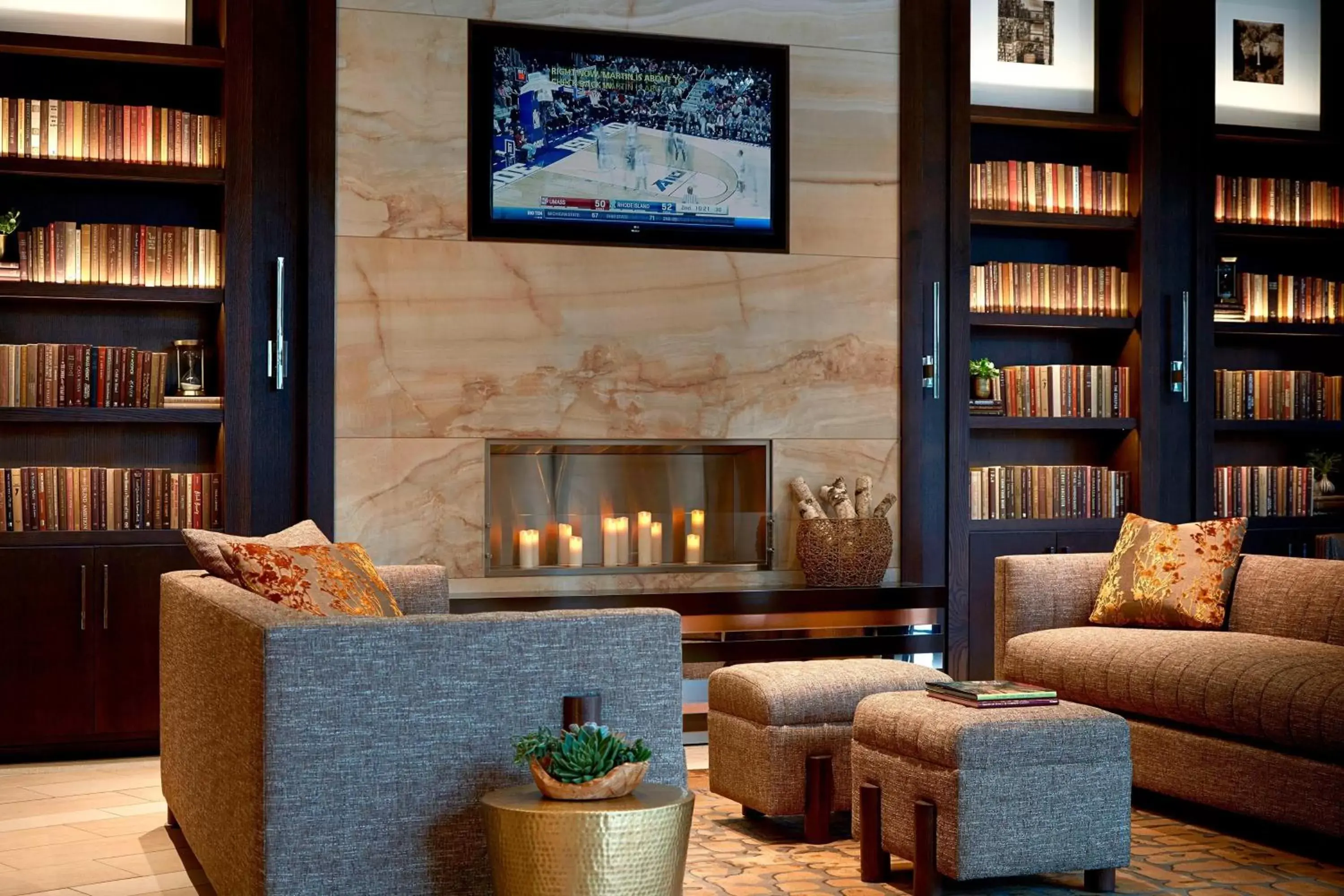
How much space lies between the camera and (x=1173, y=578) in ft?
14.9

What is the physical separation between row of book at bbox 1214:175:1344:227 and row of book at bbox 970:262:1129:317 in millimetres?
583

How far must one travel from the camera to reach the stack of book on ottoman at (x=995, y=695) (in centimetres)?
331

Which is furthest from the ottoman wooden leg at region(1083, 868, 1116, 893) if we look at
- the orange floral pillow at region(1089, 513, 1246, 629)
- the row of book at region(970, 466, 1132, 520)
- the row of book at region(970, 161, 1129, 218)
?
the row of book at region(970, 161, 1129, 218)

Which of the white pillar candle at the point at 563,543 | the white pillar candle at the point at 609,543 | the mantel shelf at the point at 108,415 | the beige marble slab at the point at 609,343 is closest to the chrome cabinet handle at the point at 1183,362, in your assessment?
the beige marble slab at the point at 609,343

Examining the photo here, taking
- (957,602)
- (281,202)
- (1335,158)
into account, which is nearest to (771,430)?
(957,602)

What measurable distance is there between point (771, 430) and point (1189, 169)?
2181 mm

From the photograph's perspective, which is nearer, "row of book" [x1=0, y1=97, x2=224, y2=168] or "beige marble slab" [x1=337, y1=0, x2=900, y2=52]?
"row of book" [x1=0, y1=97, x2=224, y2=168]

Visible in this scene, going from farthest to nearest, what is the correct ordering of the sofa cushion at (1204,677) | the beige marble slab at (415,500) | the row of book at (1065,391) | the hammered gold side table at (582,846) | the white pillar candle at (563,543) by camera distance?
the row of book at (1065,391), the white pillar candle at (563,543), the beige marble slab at (415,500), the sofa cushion at (1204,677), the hammered gold side table at (582,846)

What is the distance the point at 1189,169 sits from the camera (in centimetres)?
627

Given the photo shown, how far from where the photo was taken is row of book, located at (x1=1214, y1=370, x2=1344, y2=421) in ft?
21.2

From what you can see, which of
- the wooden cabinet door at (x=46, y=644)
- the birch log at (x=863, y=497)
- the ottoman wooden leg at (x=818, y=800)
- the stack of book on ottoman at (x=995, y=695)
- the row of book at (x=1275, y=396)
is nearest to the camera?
the stack of book on ottoman at (x=995, y=695)

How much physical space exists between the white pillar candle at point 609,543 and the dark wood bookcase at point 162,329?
1018 millimetres

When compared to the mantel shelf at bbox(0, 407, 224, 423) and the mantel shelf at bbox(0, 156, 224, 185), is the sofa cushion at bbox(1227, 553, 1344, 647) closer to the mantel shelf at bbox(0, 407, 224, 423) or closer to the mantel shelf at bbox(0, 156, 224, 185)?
the mantel shelf at bbox(0, 407, 224, 423)

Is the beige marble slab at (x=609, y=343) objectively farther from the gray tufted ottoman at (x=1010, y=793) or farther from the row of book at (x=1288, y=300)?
the gray tufted ottoman at (x=1010, y=793)
